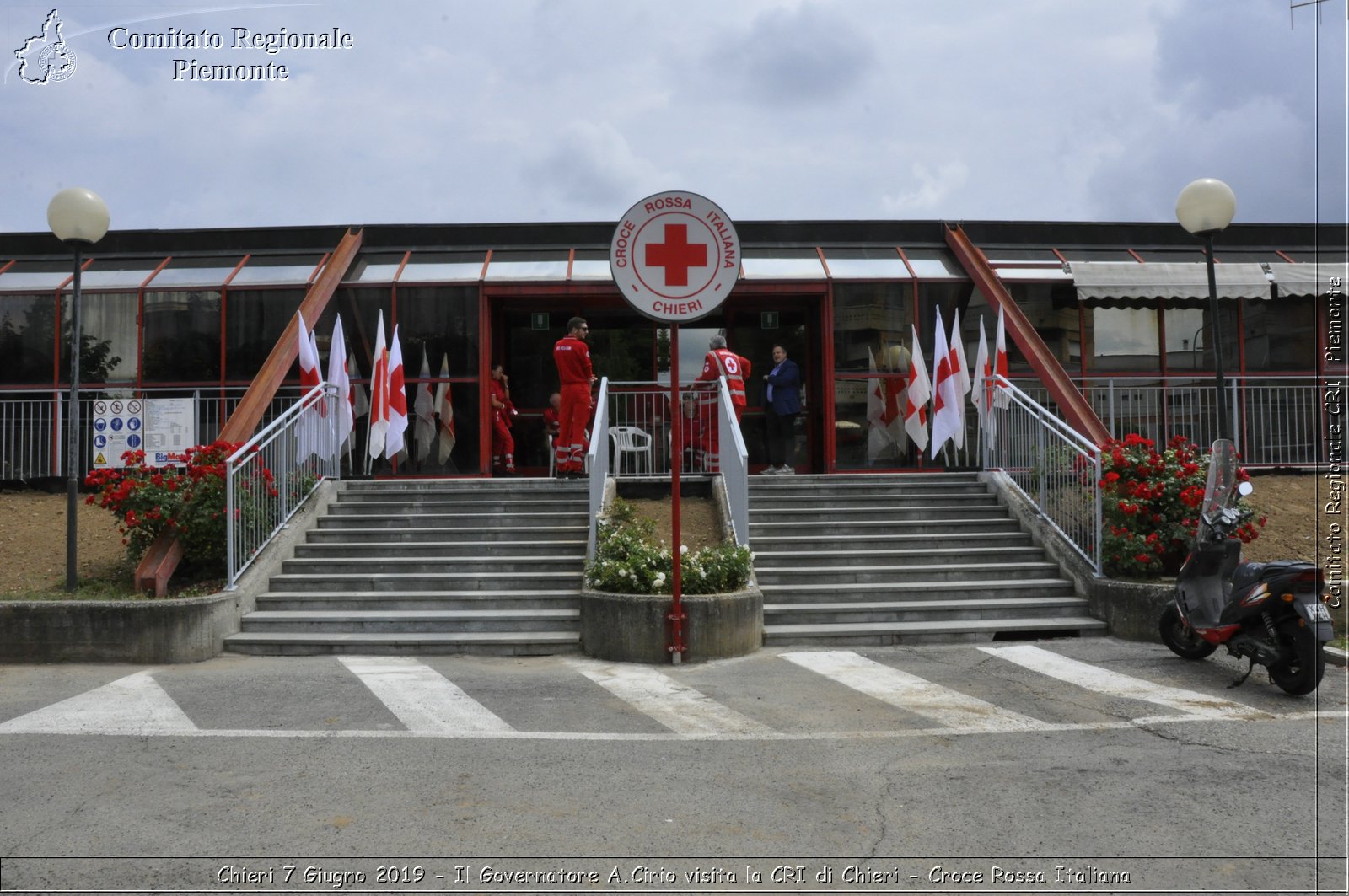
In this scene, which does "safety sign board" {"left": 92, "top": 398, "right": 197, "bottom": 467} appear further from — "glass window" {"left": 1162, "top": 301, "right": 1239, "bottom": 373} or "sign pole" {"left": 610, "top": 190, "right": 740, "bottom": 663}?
"glass window" {"left": 1162, "top": 301, "right": 1239, "bottom": 373}

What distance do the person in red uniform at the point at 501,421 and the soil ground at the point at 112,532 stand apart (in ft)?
→ 12.0

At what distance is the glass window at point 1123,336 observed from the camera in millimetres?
16078

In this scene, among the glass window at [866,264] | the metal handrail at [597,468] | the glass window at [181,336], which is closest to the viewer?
the metal handrail at [597,468]

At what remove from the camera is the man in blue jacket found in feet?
44.1

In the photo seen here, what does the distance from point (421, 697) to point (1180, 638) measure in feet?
17.6

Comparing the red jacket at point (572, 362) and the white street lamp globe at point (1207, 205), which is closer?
the white street lamp globe at point (1207, 205)

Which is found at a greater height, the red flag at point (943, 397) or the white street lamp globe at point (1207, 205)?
the white street lamp globe at point (1207, 205)

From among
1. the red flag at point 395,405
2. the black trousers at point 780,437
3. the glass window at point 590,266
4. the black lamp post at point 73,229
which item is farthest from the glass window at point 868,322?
the black lamp post at point 73,229

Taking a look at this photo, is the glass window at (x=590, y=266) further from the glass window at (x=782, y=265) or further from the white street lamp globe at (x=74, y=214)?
the white street lamp globe at (x=74, y=214)

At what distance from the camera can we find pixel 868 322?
15555 mm

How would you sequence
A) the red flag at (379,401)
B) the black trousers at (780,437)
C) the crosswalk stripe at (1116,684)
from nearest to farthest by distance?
1. the crosswalk stripe at (1116,684)
2. the red flag at (379,401)
3. the black trousers at (780,437)

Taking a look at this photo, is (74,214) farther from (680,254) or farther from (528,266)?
(528,266)

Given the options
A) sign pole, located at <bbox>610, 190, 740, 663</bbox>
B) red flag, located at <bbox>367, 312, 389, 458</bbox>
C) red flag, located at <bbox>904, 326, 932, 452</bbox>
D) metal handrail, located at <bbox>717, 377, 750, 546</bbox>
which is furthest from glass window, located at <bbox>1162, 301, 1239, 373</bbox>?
red flag, located at <bbox>367, 312, 389, 458</bbox>

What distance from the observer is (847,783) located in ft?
15.9
